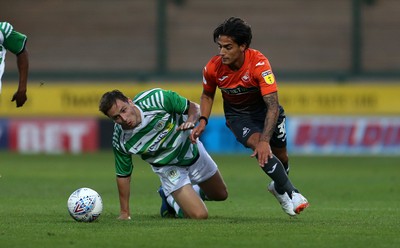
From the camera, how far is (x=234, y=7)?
28859 mm

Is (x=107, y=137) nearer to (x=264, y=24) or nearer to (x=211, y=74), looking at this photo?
(x=264, y=24)

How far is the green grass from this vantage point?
7902 millimetres

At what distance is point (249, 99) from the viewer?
9672 millimetres

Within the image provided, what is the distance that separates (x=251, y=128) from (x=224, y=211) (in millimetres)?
1758

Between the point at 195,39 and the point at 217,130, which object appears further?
the point at 195,39

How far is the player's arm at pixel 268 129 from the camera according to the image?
902cm

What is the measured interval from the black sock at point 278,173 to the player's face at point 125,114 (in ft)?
4.59

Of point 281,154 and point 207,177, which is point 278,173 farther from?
point 207,177

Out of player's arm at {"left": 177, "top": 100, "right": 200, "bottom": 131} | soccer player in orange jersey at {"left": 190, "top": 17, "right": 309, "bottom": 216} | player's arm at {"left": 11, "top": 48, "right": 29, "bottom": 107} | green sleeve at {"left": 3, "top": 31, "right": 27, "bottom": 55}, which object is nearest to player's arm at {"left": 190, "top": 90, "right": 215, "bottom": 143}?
soccer player in orange jersey at {"left": 190, "top": 17, "right": 309, "bottom": 216}

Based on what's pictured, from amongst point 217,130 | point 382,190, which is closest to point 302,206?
point 382,190

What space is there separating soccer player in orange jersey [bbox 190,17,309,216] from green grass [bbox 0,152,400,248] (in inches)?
19.7

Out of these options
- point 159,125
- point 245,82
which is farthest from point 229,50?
point 159,125

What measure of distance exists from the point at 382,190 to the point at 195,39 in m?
15.5

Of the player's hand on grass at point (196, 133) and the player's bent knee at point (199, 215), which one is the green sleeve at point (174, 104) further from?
the player's bent knee at point (199, 215)
